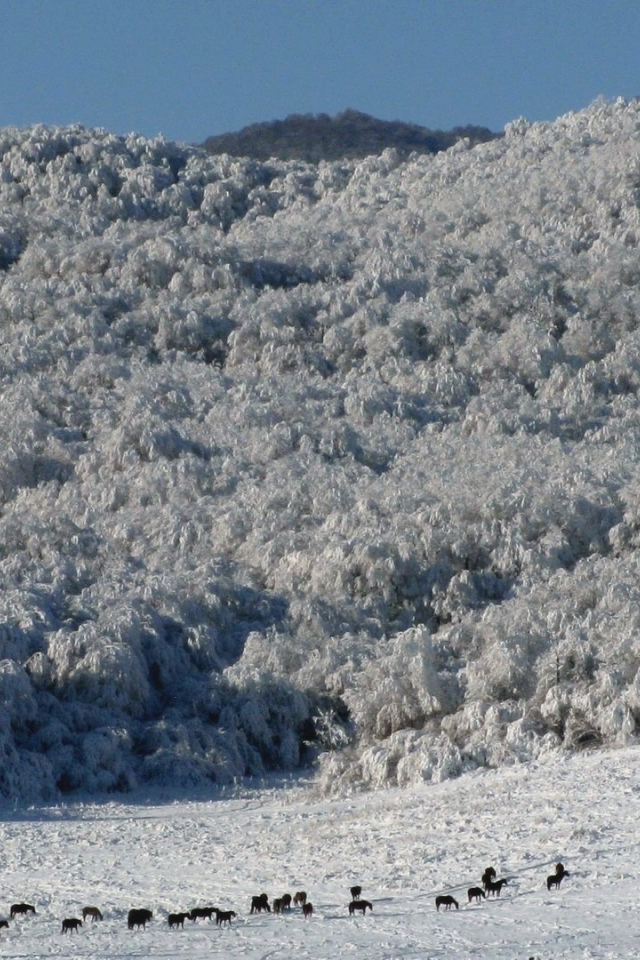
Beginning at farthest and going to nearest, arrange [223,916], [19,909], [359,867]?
[359,867] < [19,909] < [223,916]

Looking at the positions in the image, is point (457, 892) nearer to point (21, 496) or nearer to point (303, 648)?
point (303, 648)

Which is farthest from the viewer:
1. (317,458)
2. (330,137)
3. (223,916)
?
(330,137)

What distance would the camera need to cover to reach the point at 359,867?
727 inches

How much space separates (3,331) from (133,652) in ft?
83.9

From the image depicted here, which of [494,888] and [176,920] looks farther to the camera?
[494,888]

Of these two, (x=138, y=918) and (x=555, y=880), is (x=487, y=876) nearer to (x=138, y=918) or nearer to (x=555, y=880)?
(x=555, y=880)

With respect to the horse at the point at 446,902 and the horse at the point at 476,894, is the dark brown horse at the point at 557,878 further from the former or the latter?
the horse at the point at 446,902

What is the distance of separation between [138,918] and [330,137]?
117937mm

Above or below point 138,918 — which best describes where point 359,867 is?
above

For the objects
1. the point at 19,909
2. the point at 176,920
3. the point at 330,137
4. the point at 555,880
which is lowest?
the point at 176,920

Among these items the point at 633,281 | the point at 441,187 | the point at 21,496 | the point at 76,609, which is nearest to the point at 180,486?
the point at 21,496

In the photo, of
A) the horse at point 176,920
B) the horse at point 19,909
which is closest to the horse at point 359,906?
the horse at point 176,920

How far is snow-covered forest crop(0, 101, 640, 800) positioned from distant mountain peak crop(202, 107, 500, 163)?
49.2 metres

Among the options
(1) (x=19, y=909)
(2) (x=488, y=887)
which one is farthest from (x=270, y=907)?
(1) (x=19, y=909)
